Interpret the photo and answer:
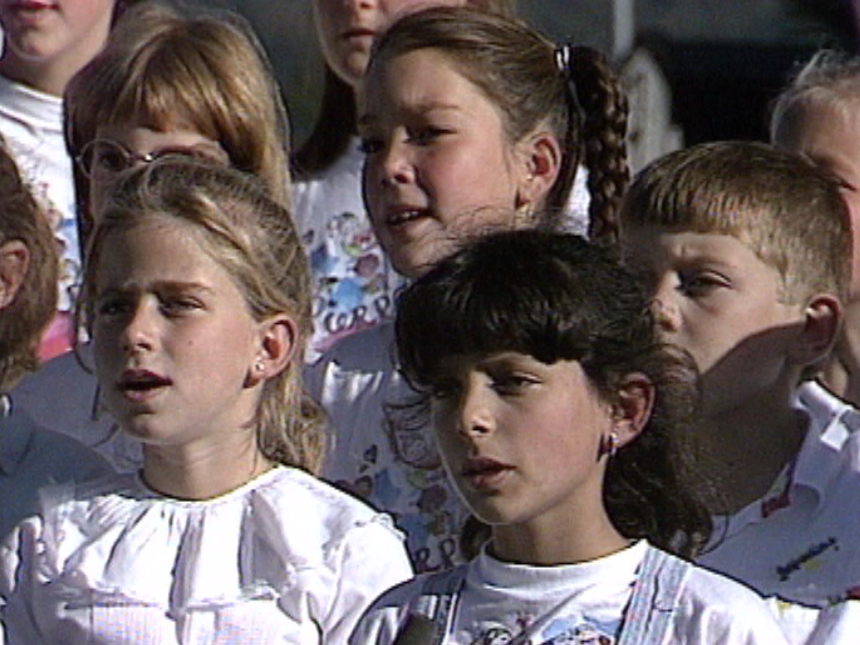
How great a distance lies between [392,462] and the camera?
4203mm

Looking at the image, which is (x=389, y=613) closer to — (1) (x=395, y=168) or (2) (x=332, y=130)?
(1) (x=395, y=168)

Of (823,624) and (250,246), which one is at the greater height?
(250,246)

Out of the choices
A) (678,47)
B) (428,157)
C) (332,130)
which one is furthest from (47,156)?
(678,47)

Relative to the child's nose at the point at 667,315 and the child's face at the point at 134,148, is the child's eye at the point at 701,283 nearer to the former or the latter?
the child's nose at the point at 667,315

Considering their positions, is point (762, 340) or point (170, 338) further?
point (762, 340)

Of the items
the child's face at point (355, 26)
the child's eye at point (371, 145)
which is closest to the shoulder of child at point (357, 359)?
the child's eye at point (371, 145)

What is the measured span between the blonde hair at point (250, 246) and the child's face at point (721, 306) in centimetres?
48

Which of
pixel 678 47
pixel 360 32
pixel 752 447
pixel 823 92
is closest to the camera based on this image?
pixel 752 447

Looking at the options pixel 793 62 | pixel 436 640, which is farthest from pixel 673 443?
pixel 793 62

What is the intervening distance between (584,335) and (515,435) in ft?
0.52

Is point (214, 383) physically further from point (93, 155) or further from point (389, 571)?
point (93, 155)

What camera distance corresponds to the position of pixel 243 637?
3.71 meters

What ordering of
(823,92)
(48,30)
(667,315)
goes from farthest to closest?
(48,30) < (823,92) < (667,315)

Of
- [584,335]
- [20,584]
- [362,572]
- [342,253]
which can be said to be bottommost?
[342,253]
